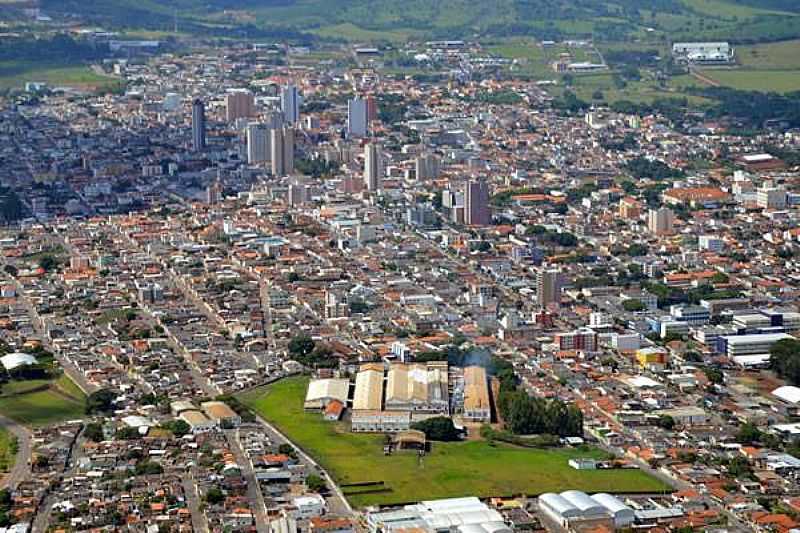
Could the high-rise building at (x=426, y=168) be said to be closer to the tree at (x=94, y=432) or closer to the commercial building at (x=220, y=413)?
the commercial building at (x=220, y=413)

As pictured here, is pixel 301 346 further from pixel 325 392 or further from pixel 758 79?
pixel 758 79

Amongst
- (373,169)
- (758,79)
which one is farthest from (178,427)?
(758,79)

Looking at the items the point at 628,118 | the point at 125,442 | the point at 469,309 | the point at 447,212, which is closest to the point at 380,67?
the point at 628,118

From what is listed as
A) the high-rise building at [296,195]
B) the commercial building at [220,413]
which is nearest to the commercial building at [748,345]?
the commercial building at [220,413]

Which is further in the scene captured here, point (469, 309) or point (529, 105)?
point (529, 105)

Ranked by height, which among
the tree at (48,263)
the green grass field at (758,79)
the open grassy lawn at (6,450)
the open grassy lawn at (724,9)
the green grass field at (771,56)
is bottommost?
the tree at (48,263)

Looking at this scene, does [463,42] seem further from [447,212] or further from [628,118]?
[447,212]

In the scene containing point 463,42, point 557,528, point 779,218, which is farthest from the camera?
point 463,42
